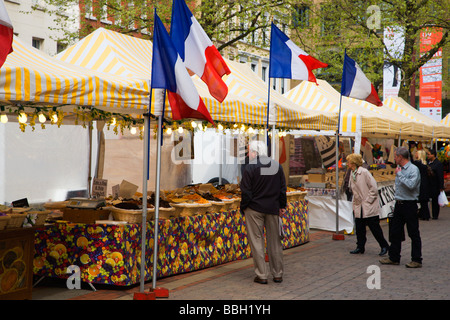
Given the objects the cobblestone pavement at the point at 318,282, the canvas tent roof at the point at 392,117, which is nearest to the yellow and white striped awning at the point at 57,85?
the cobblestone pavement at the point at 318,282

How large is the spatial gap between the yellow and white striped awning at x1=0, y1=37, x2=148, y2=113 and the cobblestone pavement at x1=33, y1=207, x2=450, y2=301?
7.62 ft

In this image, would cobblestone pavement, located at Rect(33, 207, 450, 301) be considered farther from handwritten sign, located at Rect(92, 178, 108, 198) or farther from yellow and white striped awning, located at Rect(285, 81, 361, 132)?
yellow and white striped awning, located at Rect(285, 81, 361, 132)

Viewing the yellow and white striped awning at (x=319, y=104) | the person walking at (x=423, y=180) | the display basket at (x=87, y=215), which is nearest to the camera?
the display basket at (x=87, y=215)

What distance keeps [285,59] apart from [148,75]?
2579 mm

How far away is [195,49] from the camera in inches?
280

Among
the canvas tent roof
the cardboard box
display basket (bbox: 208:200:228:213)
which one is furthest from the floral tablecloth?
the canvas tent roof

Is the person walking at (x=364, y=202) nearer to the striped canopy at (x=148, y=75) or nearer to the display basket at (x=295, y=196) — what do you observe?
the display basket at (x=295, y=196)

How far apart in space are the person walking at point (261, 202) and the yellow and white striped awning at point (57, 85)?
1.67 metres

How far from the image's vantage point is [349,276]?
8.55 m

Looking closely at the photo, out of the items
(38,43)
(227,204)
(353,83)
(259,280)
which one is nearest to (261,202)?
(259,280)

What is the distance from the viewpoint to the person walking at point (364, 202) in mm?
10469

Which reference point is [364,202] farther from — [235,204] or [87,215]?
[87,215]

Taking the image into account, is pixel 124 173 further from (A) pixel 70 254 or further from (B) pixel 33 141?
(A) pixel 70 254

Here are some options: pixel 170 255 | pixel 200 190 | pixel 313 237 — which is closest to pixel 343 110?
pixel 313 237
